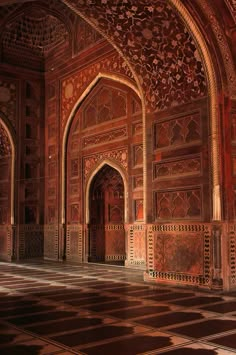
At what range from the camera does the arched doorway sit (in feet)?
37.5

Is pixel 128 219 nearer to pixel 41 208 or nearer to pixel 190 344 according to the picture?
pixel 41 208

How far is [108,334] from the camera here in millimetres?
3898

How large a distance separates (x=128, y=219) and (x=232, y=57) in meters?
4.37

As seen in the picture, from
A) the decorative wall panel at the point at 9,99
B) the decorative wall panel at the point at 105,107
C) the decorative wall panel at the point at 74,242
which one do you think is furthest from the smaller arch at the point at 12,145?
the decorative wall panel at the point at 105,107

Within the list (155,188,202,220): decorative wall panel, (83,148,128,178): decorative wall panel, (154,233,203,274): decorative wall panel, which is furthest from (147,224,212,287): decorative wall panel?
(83,148,128,178): decorative wall panel

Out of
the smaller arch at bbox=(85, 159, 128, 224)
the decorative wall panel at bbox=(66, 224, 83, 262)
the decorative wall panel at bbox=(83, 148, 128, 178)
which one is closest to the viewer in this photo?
the smaller arch at bbox=(85, 159, 128, 224)

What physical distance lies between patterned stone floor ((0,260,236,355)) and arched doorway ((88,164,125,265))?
3874mm

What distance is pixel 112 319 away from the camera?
4.53 meters

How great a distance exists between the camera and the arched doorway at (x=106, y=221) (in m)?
11.4

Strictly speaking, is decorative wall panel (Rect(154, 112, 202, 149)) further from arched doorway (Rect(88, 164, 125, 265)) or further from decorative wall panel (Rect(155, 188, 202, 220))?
arched doorway (Rect(88, 164, 125, 265))

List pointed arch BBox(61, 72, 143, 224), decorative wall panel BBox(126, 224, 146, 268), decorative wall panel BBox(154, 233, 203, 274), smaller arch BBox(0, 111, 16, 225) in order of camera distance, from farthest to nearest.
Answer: smaller arch BBox(0, 111, 16, 225) < pointed arch BBox(61, 72, 143, 224) < decorative wall panel BBox(126, 224, 146, 268) < decorative wall panel BBox(154, 233, 203, 274)

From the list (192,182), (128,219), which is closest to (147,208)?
(192,182)

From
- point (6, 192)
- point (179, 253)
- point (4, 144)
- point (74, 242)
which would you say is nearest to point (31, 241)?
point (6, 192)

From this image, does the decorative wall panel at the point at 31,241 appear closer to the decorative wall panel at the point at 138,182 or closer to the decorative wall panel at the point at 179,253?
the decorative wall panel at the point at 138,182
